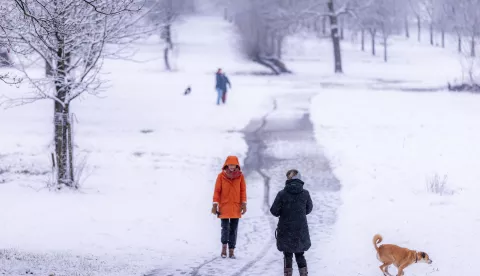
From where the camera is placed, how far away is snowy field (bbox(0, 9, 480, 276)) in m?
9.62

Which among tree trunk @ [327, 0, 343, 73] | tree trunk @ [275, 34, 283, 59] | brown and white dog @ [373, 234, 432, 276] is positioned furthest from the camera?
tree trunk @ [275, 34, 283, 59]

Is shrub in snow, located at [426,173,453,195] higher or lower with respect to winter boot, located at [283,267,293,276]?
higher

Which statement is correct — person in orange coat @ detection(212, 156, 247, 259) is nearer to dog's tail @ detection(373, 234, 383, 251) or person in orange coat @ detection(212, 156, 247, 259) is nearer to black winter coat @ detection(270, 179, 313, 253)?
black winter coat @ detection(270, 179, 313, 253)

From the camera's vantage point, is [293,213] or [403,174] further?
[403,174]

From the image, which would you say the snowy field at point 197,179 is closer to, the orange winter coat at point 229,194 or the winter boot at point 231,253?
the winter boot at point 231,253

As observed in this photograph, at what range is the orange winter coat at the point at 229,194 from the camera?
30.0ft

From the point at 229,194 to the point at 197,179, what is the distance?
6237mm

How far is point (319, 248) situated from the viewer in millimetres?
10000

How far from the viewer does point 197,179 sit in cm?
1535

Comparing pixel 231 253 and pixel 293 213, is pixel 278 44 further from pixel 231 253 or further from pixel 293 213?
pixel 293 213

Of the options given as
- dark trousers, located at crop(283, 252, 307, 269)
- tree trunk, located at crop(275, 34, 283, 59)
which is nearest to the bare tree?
dark trousers, located at crop(283, 252, 307, 269)

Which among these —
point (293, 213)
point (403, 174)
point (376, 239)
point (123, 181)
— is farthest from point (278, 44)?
point (293, 213)

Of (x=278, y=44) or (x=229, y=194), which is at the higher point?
(x=278, y=44)

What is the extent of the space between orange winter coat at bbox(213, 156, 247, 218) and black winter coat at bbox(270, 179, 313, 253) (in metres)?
1.43
